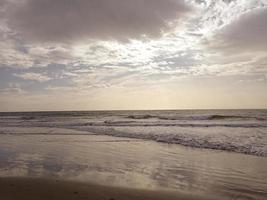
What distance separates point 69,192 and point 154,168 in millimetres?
2971

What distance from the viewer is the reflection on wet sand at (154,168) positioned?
615cm

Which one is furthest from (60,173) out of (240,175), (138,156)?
(240,175)

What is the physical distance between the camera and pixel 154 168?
7992mm

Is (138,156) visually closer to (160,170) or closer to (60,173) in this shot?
(160,170)

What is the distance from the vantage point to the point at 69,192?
226 inches

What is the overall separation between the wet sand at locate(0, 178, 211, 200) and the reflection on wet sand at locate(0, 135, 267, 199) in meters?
0.39

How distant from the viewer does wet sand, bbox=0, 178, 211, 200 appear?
544 centimetres

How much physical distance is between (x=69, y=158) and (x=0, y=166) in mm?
2165

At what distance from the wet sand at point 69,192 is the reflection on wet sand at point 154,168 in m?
0.39

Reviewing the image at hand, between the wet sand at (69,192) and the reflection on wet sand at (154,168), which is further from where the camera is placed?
the reflection on wet sand at (154,168)

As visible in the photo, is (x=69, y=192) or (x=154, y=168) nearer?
(x=69, y=192)

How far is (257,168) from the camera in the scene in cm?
780

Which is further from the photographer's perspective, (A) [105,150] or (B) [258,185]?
(A) [105,150]

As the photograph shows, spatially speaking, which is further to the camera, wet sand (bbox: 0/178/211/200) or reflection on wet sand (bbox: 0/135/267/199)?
reflection on wet sand (bbox: 0/135/267/199)
